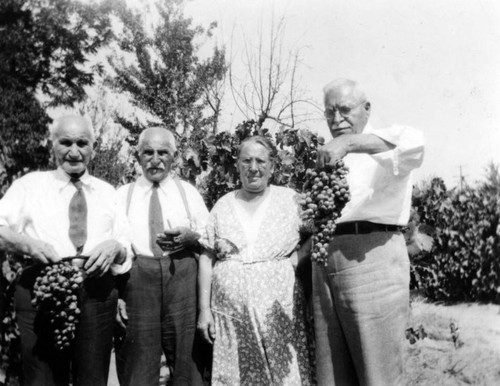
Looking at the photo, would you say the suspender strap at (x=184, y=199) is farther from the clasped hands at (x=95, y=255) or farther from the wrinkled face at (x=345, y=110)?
the wrinkled face at (x=345, y=110)

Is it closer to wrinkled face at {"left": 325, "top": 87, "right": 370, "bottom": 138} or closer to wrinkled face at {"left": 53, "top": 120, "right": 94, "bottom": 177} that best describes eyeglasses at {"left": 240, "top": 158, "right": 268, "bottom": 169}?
wrinkled face at {"left": 325, "top": 87, "right": 370, "bottom": 138}

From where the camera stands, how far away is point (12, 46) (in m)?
12.7


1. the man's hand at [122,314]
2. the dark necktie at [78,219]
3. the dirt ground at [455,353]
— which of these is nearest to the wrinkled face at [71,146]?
the dark necktie at [78,219]

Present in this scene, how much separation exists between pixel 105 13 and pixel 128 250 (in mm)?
12330

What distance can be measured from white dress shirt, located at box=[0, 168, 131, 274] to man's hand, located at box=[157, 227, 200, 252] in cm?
24

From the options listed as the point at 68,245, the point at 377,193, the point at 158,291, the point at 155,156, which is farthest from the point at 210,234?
the point at 377,193

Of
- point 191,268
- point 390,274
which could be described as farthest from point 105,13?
point 390,274

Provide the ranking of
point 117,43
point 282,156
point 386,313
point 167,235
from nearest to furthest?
point 386,313
point 167,235
point 282,156
point 117,43

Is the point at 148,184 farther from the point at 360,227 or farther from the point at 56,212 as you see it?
the point at 360,227

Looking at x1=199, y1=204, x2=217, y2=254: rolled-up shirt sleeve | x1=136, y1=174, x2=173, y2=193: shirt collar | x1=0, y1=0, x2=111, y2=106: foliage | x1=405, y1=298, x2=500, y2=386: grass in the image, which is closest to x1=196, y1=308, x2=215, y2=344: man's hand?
x1=199, y1=204, x2=217, y2=254: rolled-up shirt sleeve

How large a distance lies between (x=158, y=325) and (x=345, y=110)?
6.23 ft

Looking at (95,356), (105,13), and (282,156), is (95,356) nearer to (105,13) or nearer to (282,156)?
(282,156)

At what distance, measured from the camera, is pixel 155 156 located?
371cm

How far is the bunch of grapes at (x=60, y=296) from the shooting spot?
2.80 metres
